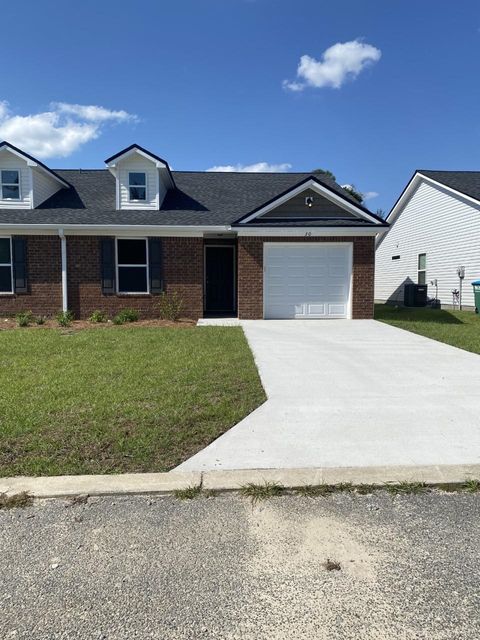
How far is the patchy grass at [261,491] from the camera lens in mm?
3450

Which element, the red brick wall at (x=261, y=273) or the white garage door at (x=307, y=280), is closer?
the red brick wall at (x=261, y=273)

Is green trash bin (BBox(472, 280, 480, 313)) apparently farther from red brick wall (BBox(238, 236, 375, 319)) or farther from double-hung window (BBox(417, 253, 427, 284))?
red brick wall (BBox(238, 236, 375, 319))

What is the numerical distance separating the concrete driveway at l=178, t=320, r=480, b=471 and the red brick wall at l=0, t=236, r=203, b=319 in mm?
5555

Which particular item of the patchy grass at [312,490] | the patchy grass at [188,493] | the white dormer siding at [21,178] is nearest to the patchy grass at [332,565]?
the patchy grass at [312,490]

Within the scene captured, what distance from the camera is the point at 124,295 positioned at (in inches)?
568

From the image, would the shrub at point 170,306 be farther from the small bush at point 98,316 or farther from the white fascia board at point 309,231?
the white fascia board at point 309,231

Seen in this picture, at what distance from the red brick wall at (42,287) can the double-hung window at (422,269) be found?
1663 cm

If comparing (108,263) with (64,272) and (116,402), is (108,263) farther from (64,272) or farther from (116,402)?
(116,402)

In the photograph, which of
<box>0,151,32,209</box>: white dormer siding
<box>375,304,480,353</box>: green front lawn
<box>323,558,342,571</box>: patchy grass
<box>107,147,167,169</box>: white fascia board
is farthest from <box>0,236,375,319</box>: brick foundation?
<box>323,558,342,571</box>: patchy grass

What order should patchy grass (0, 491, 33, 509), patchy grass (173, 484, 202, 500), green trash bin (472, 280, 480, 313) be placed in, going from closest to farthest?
patchy grass (0, 491, 33, 509) → patchy grass (173, 484, 202, 500) → green trash bin (472, 280, 480, 313)

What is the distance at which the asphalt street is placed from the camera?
2215 millimetres

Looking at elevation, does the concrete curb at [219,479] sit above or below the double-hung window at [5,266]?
below

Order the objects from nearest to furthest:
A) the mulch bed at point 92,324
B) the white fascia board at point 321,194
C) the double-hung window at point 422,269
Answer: the mulch bed at point 92,324
the white fascia board at point 321,194
the double-hung window at point 422,269

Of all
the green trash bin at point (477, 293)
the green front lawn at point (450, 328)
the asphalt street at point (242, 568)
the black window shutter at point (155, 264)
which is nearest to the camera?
the asphalt street at point (242, 568)
